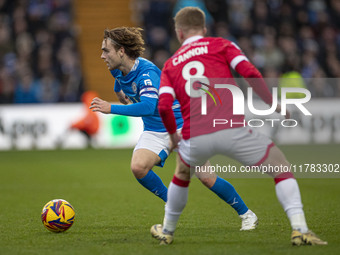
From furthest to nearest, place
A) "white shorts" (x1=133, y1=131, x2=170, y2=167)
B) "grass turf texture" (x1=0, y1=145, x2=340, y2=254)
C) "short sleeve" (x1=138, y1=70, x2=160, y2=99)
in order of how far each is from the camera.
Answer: "white shorts" (x1=133, y1=131, x2=170, y2=167)
"short sleeve" (x1=138, y1=70, x2=160, y2=99)
"grass turf texture" (x1=0, y1=145, x2=340, y2=254)

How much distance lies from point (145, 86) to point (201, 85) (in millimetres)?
1143

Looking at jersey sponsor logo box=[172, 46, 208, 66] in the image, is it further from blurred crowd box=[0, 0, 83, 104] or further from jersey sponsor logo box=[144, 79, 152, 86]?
blurred crowd box=[0, 0, 83, 104]

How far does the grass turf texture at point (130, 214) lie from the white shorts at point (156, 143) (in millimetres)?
786

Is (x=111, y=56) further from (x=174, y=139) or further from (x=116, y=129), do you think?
(x=116, y=129)

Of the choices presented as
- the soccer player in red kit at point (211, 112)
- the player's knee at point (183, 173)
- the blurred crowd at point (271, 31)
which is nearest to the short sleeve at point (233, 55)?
the soccer player in red kit at point (211, 112)

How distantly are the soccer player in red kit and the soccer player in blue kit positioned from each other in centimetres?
97

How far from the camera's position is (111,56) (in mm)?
6332

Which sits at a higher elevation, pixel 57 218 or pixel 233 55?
pixel 233 55

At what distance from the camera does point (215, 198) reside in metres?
8.72

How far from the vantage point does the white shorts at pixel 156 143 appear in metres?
6.26

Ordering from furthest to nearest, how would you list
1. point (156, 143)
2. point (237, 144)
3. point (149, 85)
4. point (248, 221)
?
point (156, 143), point (248, 221), point (149, 85), point (237, 144)

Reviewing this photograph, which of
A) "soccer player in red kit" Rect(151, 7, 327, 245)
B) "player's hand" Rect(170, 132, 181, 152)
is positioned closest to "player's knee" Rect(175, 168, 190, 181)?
"soccer player in red kit" Rect(151, 7, 327, 245)

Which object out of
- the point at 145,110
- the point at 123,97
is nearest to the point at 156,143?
the point at 145,110

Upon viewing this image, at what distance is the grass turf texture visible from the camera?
17.1 feet
